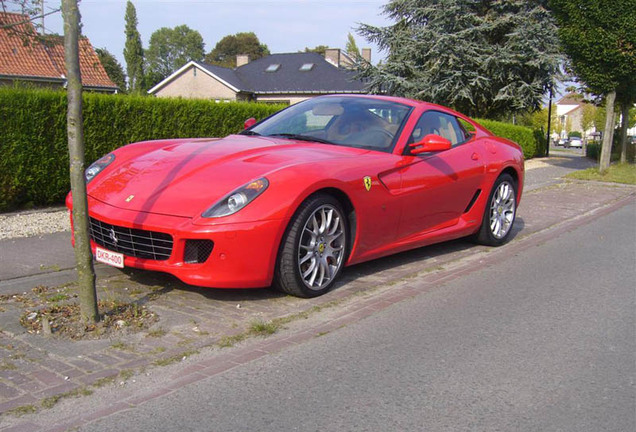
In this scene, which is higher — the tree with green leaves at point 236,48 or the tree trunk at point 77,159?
the tree with green leaves at point 236,48

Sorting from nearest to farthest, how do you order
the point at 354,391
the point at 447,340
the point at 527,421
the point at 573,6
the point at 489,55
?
the point at 527,421
the point at 354,391
the point at 447,340
the point at 573,6
the point at 489,55

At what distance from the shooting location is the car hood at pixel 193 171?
14.8ft

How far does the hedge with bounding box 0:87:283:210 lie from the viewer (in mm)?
8523

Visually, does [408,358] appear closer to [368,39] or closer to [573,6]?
[573,6]

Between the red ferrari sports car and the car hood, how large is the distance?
1 cm

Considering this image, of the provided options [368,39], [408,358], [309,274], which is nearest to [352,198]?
[309,274]

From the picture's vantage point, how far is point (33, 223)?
25.6ft

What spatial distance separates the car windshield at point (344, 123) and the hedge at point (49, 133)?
410cm

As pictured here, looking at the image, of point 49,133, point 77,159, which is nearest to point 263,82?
point 49,133

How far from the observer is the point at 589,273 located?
6270 mm

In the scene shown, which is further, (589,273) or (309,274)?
(589,273)

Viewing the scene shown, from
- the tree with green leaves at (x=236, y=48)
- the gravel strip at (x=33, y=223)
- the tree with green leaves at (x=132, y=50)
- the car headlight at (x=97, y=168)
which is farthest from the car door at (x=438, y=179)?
the tree with green leaves at (x=236, y=48)

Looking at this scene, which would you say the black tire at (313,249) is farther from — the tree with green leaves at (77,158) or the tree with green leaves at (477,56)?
the tree with green leaves at (477,56)

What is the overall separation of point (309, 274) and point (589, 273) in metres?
3.16
